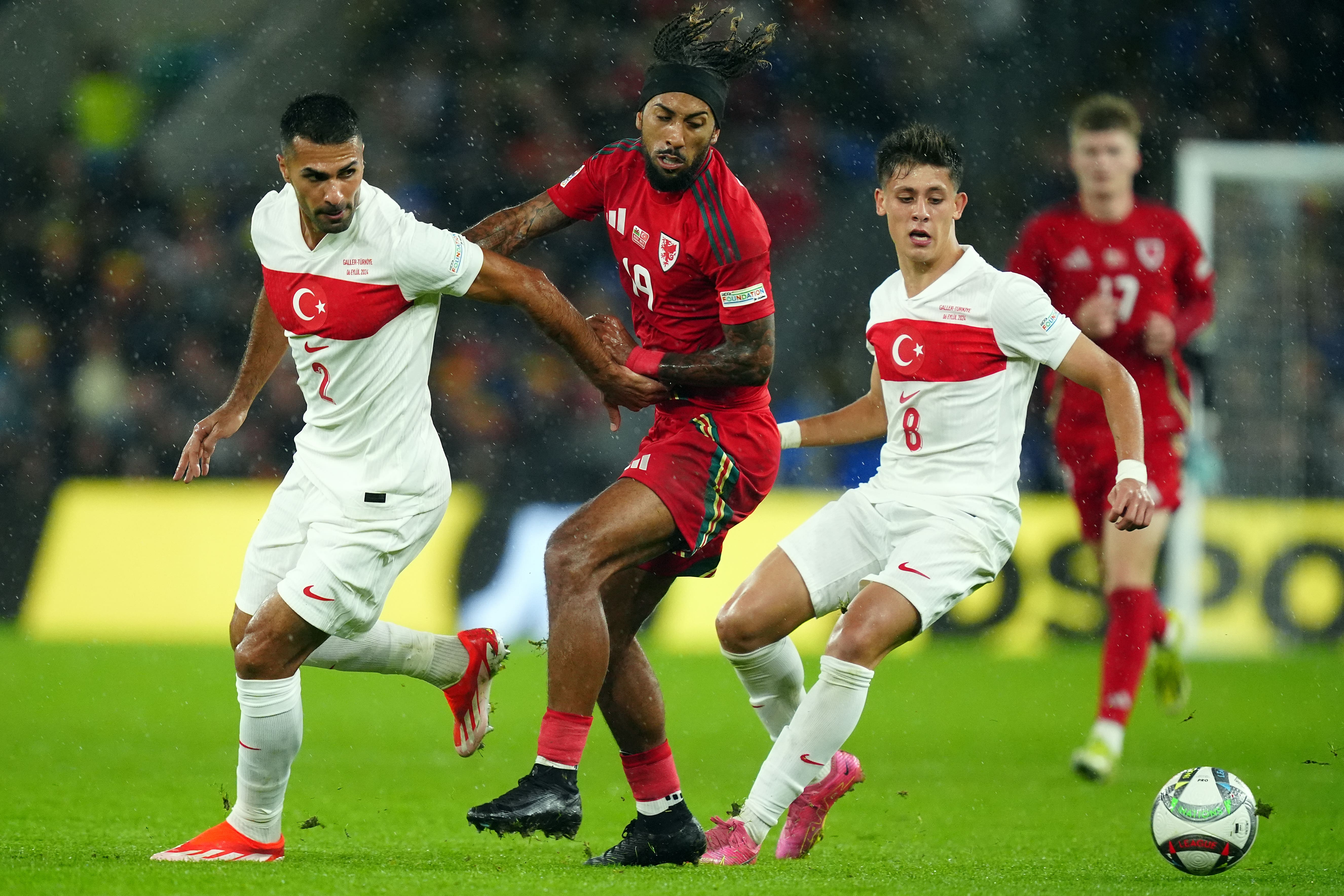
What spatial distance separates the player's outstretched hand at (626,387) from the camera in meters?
4.94

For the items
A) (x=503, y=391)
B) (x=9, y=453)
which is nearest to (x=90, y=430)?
(x=9, y=453)

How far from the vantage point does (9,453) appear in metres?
12.4

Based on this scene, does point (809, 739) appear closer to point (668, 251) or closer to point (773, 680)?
point (773, 680)

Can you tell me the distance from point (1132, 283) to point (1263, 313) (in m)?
4.95

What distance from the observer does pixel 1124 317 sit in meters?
7.35

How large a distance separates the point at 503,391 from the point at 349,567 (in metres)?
8.84

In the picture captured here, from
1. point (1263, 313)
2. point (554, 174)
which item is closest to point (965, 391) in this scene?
point (1263, 313)

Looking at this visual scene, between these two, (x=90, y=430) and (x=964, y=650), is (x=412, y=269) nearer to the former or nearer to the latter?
(x=964, y=650)

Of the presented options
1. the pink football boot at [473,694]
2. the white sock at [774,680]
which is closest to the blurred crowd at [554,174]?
the pink football boot at [473,694]

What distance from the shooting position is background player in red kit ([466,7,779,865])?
4.76 meters

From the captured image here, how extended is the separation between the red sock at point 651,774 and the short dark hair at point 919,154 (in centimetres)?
195

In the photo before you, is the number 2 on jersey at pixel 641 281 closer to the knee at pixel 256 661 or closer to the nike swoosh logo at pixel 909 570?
the nike swoosh logo at pixel 909 570

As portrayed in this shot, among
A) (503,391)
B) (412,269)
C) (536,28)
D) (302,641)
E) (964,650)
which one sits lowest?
(964,650)

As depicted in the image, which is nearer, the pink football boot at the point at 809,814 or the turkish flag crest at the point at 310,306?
the turkish flag crest at the point at 310,306
